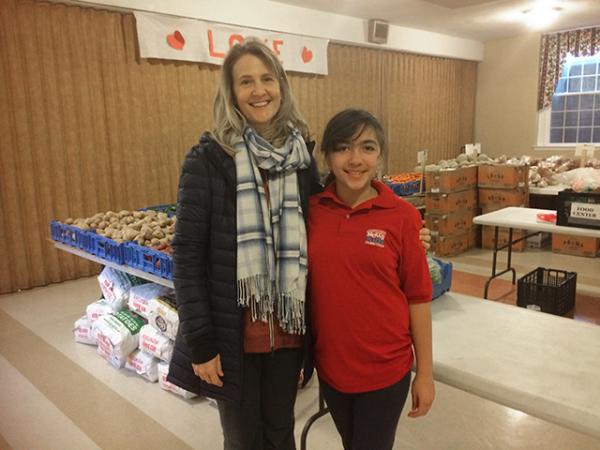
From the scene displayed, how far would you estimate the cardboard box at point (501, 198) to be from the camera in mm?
5316

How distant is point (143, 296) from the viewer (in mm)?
2775

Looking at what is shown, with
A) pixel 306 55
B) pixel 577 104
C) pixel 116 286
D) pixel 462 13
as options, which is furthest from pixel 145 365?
pixel 577 104

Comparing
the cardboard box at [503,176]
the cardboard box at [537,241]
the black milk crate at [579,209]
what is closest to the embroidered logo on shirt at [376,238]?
the black milk crate at [579,209]

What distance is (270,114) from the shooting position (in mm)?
1269

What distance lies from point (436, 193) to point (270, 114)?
4283 mm

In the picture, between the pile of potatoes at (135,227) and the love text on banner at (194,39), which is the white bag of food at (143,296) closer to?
the pile of potatoes at (135,227)

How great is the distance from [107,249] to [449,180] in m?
3.64

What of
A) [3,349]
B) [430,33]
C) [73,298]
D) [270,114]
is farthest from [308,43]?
A: [270,114]

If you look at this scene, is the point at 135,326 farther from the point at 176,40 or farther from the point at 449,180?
the point at 449,180

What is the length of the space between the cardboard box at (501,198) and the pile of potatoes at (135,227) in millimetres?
3805

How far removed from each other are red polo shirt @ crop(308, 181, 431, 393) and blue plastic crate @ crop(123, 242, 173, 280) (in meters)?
1.39

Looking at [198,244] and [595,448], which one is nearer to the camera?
[198,244]

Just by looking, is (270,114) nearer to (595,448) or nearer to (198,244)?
(198,244)

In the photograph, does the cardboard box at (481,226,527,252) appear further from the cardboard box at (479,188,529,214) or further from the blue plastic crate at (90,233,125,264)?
the blue plastic crate at (90,233,125,264)
